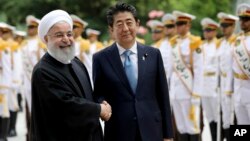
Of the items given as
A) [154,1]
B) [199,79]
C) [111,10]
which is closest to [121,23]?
[111,10]

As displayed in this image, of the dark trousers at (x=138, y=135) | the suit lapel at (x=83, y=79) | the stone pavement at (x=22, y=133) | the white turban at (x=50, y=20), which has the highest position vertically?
the white turban at (x=50, y=20)

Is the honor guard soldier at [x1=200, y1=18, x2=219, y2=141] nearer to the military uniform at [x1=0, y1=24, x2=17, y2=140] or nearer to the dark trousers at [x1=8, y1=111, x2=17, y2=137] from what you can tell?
the military uniform at [x1=0, y1=24, x2=17, y2=140]

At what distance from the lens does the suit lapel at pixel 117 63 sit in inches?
227

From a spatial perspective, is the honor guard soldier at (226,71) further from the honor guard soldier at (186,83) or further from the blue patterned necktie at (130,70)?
the blue patterned necktie at (130,70)

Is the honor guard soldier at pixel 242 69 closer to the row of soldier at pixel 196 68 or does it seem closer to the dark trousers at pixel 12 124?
the row of soldier at pixel 196 68

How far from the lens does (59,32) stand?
5184 mm

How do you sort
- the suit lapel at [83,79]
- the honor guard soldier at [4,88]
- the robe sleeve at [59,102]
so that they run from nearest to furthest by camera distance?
1. the robe sleeve at [59,102]
2. the suit lapel at [83,79]
3. the honor guard soldier at [4,88]

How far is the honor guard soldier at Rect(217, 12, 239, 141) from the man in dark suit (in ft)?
10.4

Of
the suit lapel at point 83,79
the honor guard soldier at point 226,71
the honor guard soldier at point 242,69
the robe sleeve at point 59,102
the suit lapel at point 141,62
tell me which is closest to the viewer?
the robe sleeve at point 59,102

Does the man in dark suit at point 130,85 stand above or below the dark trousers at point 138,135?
above

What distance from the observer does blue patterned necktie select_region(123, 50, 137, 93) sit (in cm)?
581

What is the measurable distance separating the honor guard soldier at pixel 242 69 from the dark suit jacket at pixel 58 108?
3546 millimetres

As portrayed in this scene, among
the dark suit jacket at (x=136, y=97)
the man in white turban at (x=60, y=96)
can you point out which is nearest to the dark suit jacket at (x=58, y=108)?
the man in white turban at (x=60, y=96)

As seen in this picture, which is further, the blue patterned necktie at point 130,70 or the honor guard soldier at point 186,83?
the honor guard soldier at point 186,83
